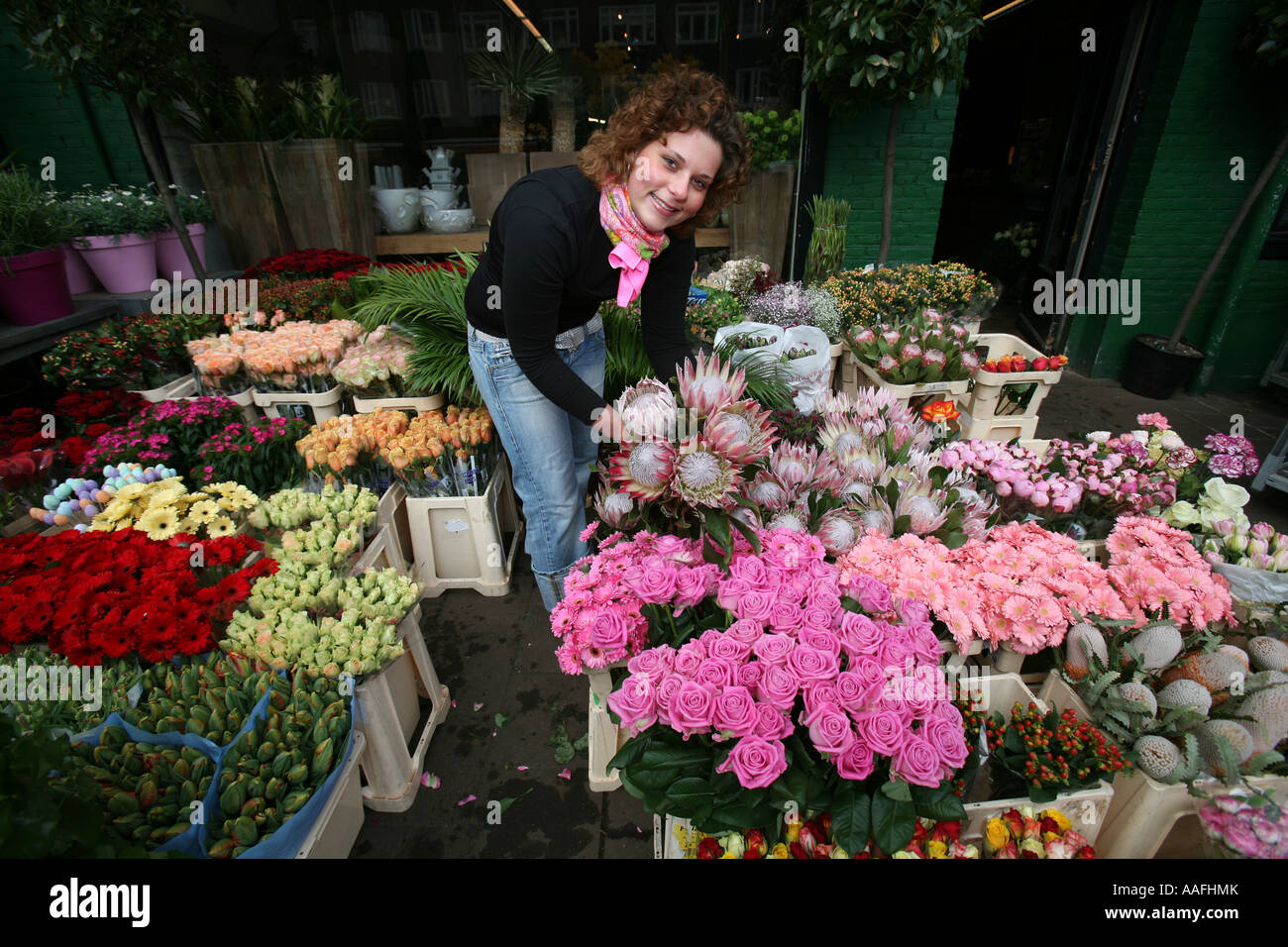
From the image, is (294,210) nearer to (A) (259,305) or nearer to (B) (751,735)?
(A) (259,305)

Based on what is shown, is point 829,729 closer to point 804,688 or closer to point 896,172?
point 804,688

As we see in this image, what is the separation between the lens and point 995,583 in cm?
139

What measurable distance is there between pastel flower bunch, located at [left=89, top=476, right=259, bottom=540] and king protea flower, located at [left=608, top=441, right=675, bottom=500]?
5.28 feet

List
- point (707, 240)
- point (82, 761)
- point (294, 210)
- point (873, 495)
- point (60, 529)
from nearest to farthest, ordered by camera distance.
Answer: point (82, 761) < point (873, 495) < point (60, 529) < point (294, 210) < point (707, 240)

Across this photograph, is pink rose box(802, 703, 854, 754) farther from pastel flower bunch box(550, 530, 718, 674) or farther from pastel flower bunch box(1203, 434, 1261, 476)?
pastel flower bunch box(1203, 434, 1261, 476)

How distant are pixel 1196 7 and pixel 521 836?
21.3 feet

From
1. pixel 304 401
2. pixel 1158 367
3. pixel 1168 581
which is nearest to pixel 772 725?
pixel 1168 581

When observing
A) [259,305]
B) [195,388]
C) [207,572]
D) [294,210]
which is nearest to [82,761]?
[207,572]

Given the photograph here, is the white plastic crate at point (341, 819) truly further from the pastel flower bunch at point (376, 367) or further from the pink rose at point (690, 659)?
the pastel flower bunch at point (376, 367)

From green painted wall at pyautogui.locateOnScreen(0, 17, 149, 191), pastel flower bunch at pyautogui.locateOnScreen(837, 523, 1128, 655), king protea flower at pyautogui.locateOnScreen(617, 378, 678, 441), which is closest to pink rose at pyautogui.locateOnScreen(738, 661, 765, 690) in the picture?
pastel flower bunch at pyautogui.locateOnScreen(837, 523, 1128, 655)

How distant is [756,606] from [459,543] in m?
1.94

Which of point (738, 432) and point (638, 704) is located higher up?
point (738, 432)

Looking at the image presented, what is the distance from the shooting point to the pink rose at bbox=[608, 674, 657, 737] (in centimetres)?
108

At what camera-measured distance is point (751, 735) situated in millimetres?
1011
